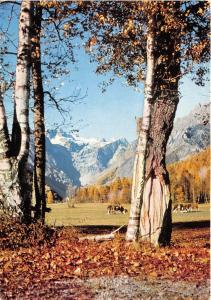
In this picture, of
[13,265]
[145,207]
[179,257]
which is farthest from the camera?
[145,207]

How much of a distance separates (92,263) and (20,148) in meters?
5.34

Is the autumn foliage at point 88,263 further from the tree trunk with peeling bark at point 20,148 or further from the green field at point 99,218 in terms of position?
the green field at point 99,218

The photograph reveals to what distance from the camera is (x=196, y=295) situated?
760 cm

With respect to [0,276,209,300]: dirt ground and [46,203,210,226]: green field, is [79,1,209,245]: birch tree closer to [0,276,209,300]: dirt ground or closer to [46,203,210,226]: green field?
[0,276,209,300]: dirt ground

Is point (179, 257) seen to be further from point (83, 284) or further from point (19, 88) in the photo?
point (19, 88)

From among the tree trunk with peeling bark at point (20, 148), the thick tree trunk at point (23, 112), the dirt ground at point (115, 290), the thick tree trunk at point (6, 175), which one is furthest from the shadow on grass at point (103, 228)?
the dirt ground at point (115, 290)

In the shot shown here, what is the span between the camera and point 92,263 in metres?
10.7

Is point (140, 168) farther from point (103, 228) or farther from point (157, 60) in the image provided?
point (103, 228)

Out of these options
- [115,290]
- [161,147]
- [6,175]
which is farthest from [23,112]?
[115,290]

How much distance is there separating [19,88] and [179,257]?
742 cm

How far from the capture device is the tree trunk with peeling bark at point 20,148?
1411 centimetres

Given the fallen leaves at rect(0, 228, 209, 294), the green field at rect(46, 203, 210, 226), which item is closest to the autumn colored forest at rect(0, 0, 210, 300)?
the fallen leaves at rect(0, 228, 209, 294)

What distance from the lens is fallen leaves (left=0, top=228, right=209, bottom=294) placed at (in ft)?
30.7

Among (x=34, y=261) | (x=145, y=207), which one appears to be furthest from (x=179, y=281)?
(x=145, y=207)
